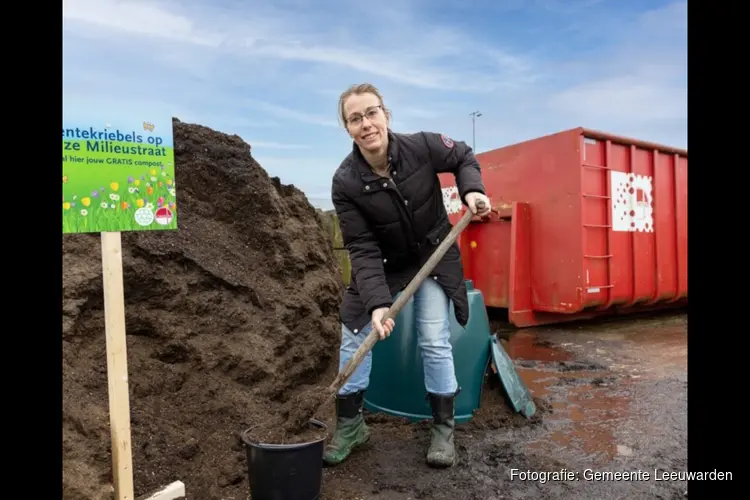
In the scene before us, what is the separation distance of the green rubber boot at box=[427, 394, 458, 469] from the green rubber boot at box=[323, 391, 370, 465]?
36cm

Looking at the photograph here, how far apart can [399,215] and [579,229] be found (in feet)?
12.2

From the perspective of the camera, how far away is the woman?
245 centimetres

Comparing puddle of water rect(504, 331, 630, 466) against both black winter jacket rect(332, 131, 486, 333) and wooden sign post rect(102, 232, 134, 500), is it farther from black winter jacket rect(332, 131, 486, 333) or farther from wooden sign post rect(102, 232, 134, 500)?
wooden sign post rect(102, 232, 134, 500)

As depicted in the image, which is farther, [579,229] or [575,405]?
[579,229]

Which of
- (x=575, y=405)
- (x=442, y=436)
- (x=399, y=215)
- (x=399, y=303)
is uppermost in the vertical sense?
(x=399, y=215)

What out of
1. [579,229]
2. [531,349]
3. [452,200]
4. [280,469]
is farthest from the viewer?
[452,200]

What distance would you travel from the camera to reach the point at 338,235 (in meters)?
7.41

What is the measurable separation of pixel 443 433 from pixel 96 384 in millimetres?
1608

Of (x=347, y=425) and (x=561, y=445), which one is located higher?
(x=347, y=425)

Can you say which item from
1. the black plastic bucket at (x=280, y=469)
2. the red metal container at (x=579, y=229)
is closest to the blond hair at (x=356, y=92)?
the black plastic bucket at (x=280, y=469)

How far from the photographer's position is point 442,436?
8.22 ft

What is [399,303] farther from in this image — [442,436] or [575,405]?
[575,405]

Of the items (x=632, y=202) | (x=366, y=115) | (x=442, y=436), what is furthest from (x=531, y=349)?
(x=366, y=115)
